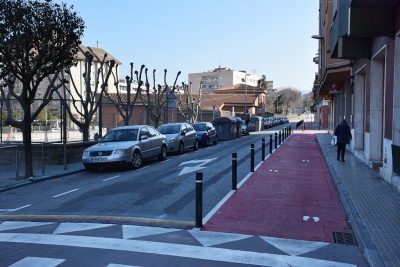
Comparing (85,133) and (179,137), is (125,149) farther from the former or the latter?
(179,137)

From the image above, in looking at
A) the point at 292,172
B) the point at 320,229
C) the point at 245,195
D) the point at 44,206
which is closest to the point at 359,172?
the point at 292,172

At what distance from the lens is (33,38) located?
Result: 40.1 feet

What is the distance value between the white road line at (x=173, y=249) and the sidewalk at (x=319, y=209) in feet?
3.27

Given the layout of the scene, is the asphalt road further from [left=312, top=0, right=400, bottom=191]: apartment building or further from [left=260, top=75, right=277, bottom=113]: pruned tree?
[left=260, top=75, right=277, bottom=113]: pruned tree

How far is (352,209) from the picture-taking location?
8242 millimetres

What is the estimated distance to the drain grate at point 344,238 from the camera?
259 inches

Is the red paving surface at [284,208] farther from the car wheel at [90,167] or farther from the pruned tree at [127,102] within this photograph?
the pruned tree at [127,102]

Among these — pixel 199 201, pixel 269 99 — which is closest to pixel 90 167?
pixel 199 201

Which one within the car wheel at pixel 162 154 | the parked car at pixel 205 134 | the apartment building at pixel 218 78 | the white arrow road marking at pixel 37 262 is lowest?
the white arrow road marking at pixel 37 262

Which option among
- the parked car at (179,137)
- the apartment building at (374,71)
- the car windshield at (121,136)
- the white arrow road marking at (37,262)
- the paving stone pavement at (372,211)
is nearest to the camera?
the white arrow road marking at (37,262)

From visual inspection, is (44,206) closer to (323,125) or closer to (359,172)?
(359,172)

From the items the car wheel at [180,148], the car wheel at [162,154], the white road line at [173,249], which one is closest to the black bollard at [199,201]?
the white road line at [173,249]

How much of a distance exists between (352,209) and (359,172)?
17.6ft

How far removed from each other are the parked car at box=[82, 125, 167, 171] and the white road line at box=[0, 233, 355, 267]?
23.9ft
